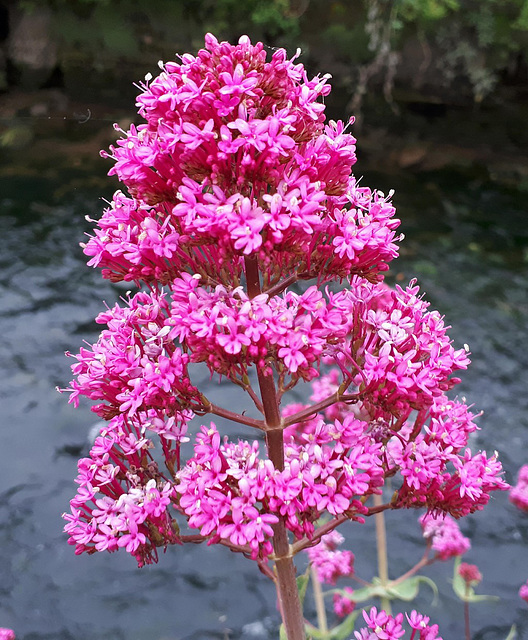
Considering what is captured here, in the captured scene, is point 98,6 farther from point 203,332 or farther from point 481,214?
point 203,332

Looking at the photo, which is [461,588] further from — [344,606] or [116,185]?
[116,185]

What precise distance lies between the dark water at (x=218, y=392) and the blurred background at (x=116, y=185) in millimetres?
16

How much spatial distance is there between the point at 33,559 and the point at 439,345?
3942mm

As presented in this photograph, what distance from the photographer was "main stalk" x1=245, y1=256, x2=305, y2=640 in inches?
70.2

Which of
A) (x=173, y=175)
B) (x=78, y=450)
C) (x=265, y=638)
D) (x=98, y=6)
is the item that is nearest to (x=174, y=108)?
(x=173, y=175)

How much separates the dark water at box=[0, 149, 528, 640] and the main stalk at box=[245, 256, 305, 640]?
2.49 m

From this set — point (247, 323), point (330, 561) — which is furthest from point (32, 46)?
point (247, 323)

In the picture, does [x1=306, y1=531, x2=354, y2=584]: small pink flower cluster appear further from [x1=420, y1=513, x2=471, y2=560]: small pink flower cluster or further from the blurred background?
the blurred background

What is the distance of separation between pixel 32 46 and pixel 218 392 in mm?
6309

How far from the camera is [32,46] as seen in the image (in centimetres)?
931

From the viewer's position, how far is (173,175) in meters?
1.68

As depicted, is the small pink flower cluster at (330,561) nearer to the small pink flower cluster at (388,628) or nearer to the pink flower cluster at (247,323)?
the small pink flower cluster at (388,628)

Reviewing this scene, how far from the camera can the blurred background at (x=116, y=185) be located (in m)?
4.43

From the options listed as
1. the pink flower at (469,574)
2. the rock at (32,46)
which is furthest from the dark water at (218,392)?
the rock at (32,46)
